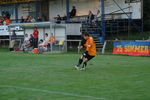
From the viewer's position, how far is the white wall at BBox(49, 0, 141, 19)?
3300 cm

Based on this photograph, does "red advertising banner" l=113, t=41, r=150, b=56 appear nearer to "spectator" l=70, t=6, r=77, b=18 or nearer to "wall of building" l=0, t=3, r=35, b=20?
"spectator" l=70, t=6, r=77, b=18

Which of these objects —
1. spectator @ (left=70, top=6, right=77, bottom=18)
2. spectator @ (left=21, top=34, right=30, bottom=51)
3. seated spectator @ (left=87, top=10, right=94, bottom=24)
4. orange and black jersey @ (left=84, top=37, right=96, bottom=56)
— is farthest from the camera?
spectator @ (left=70, top=6, right=77, bottom=18)

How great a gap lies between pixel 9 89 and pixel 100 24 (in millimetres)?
21313

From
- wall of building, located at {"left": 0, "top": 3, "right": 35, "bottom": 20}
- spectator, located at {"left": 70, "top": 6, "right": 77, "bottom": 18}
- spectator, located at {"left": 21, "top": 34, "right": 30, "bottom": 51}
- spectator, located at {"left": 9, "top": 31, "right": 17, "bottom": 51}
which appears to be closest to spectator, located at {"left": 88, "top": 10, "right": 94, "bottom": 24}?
spectator, located at {"left": 70, "top": 6, "right": 77, "bottom": 18}

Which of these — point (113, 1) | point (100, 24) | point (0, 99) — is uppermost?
point (113, 1)

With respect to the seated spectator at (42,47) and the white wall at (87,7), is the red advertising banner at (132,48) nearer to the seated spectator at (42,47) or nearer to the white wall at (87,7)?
the seated spectator at (42,47)

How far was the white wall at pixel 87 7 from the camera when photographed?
33.0 meters

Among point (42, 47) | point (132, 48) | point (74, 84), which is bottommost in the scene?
point (74, 84)

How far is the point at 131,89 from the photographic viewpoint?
10.9 m

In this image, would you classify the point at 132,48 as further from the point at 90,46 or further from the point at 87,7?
the point at 87,7

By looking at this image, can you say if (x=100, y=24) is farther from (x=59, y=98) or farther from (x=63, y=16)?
(x=59, y=98)

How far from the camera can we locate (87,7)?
3562cm

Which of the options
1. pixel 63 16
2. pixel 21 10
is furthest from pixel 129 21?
pixel 21 10

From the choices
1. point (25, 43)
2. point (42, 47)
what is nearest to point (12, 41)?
point (25, 43)
